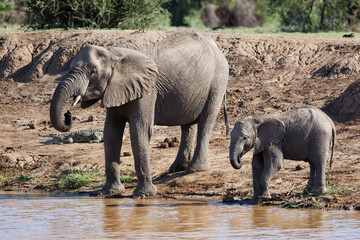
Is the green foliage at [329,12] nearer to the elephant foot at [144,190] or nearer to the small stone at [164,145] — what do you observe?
the small stone at [164,145]

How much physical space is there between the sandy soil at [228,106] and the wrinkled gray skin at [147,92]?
1.81 ft

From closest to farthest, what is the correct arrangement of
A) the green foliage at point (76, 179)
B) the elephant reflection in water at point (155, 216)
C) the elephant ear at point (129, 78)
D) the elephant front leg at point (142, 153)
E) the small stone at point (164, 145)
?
1. the elephant reflection in water at point (155, 216)
2. the elephant ear at point (129, 78)
3. the elephant front leg at point (142, 153)
4. the green foliage at point (76, 179)
5. the small stone at point (164, 145)

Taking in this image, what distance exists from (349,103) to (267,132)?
5.03 meters

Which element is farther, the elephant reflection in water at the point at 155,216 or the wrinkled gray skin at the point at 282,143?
the wrinkled gray skin at the point at 282,143

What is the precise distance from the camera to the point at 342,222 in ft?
29.3

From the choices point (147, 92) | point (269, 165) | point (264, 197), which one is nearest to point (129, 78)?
point (147, 92)

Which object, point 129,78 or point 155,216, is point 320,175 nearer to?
point 155,216

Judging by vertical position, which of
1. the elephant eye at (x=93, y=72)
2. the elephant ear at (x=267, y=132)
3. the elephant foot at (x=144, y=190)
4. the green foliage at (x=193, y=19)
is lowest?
the elephant foot at (x=144, y=190)

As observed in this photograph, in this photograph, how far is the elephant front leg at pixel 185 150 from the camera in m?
12.4

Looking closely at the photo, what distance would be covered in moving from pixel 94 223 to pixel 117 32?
1090 cm

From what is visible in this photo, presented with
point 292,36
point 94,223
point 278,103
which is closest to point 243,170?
point 94,223

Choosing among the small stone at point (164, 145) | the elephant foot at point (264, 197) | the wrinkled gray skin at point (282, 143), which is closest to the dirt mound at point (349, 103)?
the small stone at point (164, 145)

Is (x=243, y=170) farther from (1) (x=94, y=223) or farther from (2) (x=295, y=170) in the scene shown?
(1) (x=94, y=223)

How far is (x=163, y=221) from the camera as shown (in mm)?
9344
